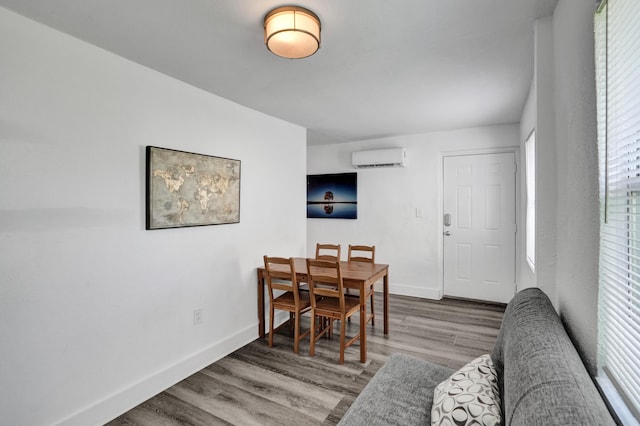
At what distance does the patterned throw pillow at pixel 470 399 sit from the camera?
1.11 m

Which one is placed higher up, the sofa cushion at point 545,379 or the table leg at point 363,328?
the sofa cushion at point 545,379

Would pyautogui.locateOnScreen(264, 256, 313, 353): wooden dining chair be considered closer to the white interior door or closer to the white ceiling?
the white ceiling

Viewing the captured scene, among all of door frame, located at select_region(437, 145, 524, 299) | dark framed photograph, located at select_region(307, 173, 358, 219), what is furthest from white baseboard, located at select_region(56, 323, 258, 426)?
door frame, located at select_region(437, 145, 524, 299)

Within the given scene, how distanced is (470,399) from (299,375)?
168 centimetres

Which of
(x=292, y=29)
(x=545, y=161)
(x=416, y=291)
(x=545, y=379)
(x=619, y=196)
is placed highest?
(x=292, y=29)

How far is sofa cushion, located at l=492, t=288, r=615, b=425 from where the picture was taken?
29.1 inches

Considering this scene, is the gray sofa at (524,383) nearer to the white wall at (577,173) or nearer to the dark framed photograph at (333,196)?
the white wall at (577,173)

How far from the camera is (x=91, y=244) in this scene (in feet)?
6.58

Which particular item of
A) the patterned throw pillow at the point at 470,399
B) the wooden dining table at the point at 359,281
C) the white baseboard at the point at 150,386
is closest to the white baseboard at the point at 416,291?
the wooden dining table at the point at 359,281

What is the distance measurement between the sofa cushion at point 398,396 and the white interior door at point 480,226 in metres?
3.07

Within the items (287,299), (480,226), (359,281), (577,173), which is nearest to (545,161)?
(577,173)

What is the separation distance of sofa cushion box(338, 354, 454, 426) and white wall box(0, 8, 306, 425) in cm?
166

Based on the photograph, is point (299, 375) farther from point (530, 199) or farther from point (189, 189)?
point (530, 199)

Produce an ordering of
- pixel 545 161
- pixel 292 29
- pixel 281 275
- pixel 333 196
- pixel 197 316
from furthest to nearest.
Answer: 1. pixel 333 196
2. pixel 281 275
3. pixel 197 316
4. pixel 545 161
5. pixel 292 29
